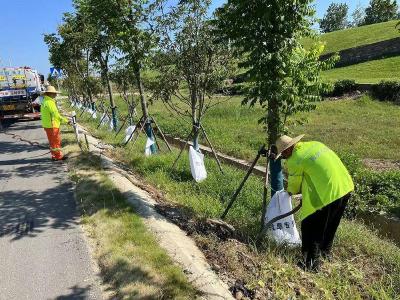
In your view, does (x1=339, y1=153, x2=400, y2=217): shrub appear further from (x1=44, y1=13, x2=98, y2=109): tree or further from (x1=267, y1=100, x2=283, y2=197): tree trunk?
(x1=44, y1=13, x2=98, y2=109): tree

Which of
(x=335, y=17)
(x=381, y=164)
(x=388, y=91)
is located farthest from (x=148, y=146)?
(x=335, y=17)

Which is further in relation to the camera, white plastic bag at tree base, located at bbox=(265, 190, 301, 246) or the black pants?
white plastic bag at tree base, located at bbox=(265, 190, 301, 246)

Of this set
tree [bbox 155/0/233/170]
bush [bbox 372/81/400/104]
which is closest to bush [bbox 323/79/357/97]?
bush [bbox 372/81/400/104]

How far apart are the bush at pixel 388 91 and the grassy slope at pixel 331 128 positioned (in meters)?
0.63

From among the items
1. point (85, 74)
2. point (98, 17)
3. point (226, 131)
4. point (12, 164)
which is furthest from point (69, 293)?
point (85, 74)

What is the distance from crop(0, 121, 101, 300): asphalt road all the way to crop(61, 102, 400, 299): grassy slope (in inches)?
64.5

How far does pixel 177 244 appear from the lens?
510 cm

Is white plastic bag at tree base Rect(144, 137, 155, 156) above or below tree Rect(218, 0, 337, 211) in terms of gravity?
below

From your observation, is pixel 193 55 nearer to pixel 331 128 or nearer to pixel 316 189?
pixel 316 189

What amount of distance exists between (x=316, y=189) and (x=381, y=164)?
209 inches

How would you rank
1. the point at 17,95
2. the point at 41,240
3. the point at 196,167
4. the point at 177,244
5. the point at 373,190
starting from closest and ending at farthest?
the point at 177,244, the point at 41,240, the point at 373,190, the point at 196,167, the point at 17,95

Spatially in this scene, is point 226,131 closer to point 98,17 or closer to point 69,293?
point 98,17

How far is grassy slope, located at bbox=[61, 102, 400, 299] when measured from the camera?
4.31 m

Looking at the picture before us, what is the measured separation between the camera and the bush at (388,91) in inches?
651
